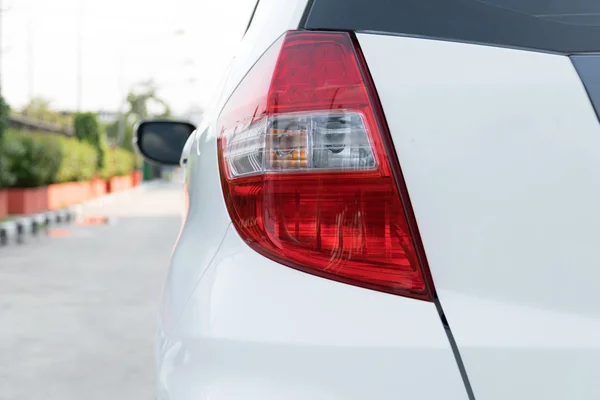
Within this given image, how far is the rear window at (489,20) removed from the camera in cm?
102

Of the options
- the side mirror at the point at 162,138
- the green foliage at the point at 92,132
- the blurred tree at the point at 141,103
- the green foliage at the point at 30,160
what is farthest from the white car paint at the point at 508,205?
the blurred tree at the point at 141,103

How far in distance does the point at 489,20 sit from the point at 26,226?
11575 mm

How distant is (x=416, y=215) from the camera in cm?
100

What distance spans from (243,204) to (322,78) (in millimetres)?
219

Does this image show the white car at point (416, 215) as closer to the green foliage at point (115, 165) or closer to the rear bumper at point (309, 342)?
the rear bumper at point (309, 342)

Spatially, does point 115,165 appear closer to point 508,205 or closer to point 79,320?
point 79,320

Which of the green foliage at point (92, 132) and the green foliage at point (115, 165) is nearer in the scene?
the green foliage at point (92, 132)

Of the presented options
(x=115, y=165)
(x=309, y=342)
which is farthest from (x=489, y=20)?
(x=115, y=165)

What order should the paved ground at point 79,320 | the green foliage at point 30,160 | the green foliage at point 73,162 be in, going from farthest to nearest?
the green foliage at point 73,162
the green foliage at point 30,160
the paved ground at point 79,320

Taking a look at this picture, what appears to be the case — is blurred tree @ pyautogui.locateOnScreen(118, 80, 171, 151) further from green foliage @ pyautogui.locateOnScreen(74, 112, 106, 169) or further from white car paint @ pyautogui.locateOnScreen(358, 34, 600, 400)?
white car paint @ pyautogui.locateOnScreen(358, 34, 600, 400)

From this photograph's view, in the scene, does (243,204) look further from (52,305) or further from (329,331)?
(52,305)

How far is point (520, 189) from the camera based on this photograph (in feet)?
3.19

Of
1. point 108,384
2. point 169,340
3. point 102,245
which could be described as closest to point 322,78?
point 169,340

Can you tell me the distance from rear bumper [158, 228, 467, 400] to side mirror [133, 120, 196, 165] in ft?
5.59
